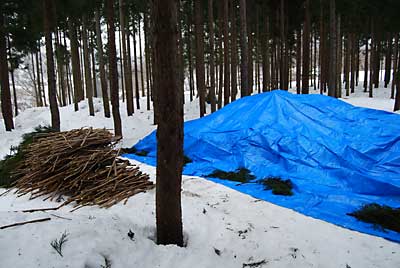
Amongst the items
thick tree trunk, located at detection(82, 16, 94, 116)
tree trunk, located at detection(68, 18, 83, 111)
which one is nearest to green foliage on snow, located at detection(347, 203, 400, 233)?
thick tree trunk, located at detection(82, 16, 94, 116)

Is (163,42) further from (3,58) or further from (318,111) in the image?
(3,58)

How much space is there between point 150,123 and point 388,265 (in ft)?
45.0

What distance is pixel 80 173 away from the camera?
4.78 m

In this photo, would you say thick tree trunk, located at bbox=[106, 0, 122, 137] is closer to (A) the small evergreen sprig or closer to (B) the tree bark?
(B) the tree bark

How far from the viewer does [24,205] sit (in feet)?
14.4

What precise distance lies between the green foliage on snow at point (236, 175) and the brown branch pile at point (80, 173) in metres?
1.70

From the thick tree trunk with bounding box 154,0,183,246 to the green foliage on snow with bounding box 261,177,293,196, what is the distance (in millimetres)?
2611

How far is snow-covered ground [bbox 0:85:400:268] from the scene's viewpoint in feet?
8.32

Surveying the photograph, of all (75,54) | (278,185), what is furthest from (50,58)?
(278,185)

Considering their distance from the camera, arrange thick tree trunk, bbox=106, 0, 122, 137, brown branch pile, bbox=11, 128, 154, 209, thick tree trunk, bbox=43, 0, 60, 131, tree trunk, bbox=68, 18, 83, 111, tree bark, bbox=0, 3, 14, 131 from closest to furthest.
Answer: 1. brown branch pile, bbox=11, 128, 154, 209
2. thick tree trunk, bbox=43, 0, 60, 131
3. thick tree trunk, bbox=106, 0, 122, 137
4. tree bark, bbox=0, 3, 14, 131
5. tree trunk, bbox=68, 18, 83, 111

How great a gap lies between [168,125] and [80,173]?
278 cm

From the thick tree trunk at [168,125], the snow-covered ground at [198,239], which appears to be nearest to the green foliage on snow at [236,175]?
the snow-covered ground at [198,239]

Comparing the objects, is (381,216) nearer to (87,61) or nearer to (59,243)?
(59,243)

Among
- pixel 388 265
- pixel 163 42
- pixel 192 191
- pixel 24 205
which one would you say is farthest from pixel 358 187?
pixel 24 205
